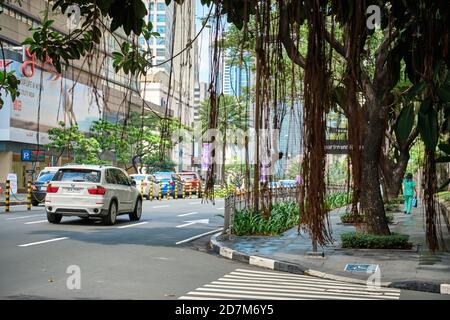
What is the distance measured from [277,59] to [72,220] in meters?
17.3

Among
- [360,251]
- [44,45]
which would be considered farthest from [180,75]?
[360,251]

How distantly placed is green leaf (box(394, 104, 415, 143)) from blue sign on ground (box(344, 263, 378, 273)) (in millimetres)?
6583

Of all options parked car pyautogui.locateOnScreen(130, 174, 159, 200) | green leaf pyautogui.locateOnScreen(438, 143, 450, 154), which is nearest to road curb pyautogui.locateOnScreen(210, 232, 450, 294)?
green leaf pyautogui.locateOnScreen(438, 143, 450, 154)

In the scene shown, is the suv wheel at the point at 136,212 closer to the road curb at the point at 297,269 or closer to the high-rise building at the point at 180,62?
the road curb at the point at 297,269

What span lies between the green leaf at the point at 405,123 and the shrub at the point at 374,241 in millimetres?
8834

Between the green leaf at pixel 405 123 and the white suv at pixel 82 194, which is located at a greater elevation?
the green leaf at pixel 405 123

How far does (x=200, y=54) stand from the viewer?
123 inches

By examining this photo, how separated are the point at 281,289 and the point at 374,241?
456 centimetres

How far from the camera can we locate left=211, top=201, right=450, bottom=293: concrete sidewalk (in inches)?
346

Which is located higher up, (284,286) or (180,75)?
(180,75)

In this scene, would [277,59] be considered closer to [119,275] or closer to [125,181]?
[119,275]

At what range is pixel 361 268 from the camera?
9805 millimetres

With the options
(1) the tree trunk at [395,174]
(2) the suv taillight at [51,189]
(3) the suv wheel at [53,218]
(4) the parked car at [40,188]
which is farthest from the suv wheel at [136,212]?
(4) the parked car at [40,188]

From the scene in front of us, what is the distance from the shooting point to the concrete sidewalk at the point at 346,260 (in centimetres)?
880
